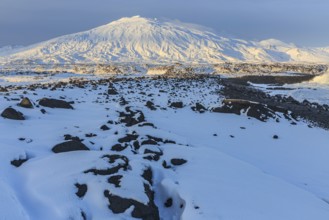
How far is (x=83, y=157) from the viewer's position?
909cm

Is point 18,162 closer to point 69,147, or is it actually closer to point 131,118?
point 69,147

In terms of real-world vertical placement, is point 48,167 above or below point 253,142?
above

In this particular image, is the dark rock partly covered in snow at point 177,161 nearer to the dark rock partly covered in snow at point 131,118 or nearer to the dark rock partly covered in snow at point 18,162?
the dark rock partly covered in snow at point 18,162

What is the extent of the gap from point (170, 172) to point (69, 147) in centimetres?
263

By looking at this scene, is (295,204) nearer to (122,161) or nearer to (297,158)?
(122,161)

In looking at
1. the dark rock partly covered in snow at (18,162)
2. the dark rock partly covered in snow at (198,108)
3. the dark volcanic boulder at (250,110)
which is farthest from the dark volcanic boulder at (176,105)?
the dark rock partly covered in snow at (18,162)

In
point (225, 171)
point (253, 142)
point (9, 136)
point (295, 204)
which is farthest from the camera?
point (253, 142)

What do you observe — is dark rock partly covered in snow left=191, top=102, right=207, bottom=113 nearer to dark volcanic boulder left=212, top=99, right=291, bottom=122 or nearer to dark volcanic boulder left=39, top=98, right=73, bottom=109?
dark volcanic boulder left=212, top=99, right=291, bottom=122

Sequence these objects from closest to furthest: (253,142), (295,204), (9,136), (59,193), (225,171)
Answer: (59,193) → (295,204) → (225,171) → (9,136) → (253,142)

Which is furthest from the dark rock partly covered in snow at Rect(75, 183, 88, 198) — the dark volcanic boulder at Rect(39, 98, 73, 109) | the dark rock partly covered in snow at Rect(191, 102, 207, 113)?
the dark rock partly covered in snow at Rect(191, 102, 207, 113)

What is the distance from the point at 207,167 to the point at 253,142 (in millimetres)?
5047

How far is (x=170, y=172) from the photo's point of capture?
29.7 feet

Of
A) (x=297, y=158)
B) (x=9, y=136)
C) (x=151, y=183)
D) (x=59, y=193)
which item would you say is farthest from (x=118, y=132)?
(x=297, y=158)

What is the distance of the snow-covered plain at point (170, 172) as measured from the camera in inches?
291
